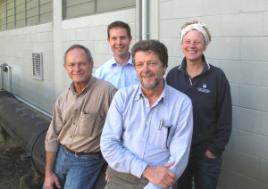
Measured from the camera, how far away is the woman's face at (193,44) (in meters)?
3.13

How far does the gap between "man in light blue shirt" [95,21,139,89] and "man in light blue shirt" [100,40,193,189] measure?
2.87 ft

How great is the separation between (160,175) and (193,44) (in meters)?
1.04

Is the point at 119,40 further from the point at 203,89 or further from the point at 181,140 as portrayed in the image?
the point at 181,140

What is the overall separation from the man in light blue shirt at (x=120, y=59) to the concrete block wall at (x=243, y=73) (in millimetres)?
947

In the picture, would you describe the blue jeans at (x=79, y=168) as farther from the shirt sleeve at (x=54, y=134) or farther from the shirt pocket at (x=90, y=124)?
the shirt pocket at (x=90, y=124)

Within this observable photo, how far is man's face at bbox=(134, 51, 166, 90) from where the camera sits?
8.46 feet

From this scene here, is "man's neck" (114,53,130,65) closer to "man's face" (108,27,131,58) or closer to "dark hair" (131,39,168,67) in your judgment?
"man's face" (108,27,131,58)

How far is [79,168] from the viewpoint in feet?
10.7

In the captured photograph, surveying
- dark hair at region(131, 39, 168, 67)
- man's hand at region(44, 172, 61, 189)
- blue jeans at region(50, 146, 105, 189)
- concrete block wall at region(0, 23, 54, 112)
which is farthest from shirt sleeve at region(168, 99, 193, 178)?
concrete block wall at region(0, 23, 54, 112)

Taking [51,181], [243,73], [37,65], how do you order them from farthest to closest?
[37,65] → [243,73] → [51,181]

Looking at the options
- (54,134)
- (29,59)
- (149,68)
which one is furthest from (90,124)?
(29,59)

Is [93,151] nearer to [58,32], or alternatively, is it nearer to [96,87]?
[96,87]

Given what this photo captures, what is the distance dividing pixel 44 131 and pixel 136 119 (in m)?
2.87

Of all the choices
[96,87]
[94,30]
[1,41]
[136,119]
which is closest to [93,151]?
[96,87]
